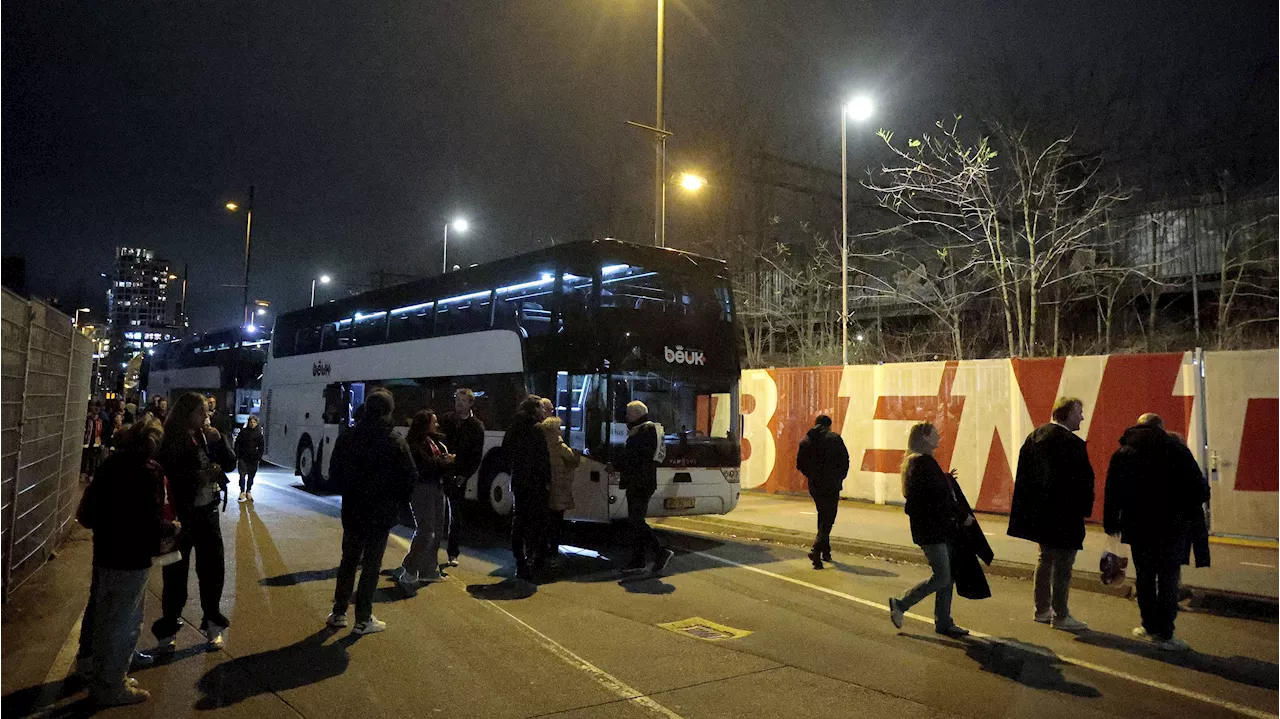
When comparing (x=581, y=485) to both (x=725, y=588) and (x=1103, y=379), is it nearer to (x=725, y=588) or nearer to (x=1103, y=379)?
(x=725, y=588)

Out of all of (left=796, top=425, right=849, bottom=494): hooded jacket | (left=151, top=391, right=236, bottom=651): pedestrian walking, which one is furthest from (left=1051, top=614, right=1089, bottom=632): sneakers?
(left=151, top=391, right=236, bottom=651): pedestrian walking

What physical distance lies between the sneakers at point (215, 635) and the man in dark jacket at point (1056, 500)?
6.28m

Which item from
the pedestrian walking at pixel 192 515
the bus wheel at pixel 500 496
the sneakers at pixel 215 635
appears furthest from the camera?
the bus wheel at pixel 500 496

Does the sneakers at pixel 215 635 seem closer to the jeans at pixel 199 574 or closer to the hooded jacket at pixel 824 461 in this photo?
the jeans at pixel 199 574

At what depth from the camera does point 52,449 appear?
8.91m

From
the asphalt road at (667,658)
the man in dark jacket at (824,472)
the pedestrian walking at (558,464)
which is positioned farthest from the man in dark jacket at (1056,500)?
the pedestrian walking at (558,464)

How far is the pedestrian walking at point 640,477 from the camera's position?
8.89m

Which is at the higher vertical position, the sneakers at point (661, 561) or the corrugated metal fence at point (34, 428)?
the corrugated metal fence at point (34, 428)

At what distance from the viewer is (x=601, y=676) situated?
5.32 m

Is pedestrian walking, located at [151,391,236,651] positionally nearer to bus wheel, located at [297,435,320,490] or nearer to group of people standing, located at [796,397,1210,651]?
group of people standing, located at [796,397,1210,651]

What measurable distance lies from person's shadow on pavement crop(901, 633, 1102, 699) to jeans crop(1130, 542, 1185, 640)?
0.97 m

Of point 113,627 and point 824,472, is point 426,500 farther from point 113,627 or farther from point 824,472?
point 824,472

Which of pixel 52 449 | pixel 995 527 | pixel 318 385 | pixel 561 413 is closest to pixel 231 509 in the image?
pixel 318 385

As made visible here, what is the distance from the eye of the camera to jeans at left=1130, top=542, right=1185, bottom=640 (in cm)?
625
